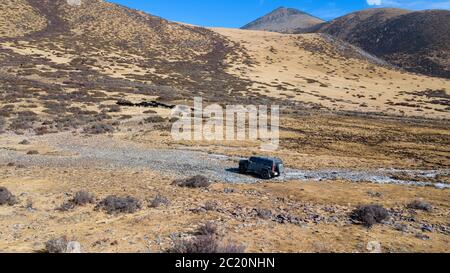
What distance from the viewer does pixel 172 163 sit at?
2988 centimetres

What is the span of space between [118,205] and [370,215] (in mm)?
11440

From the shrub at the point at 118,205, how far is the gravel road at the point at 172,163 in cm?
773

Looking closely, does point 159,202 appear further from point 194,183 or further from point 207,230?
point 207,230

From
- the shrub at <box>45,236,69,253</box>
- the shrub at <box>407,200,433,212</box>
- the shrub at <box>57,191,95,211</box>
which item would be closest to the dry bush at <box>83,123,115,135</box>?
the shrub at <box>57,191,95,211</box>

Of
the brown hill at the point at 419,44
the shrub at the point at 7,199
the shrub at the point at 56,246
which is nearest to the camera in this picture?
the shrub at the point at 56,246

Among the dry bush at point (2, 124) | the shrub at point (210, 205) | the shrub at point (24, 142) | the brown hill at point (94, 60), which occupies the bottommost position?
the shrub at point (210, 205)

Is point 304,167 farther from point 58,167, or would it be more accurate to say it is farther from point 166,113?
point 166,113

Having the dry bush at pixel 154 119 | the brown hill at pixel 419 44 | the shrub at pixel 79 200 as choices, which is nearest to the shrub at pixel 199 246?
the shrub at pixel 79 200

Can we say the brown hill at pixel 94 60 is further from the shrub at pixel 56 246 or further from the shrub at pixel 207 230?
the shrub at pixel 207 230

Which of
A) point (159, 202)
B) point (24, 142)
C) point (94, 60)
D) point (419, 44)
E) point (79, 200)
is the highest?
point (419, 44)

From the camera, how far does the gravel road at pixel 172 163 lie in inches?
1072

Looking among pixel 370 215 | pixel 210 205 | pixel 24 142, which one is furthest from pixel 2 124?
pixel 370 215

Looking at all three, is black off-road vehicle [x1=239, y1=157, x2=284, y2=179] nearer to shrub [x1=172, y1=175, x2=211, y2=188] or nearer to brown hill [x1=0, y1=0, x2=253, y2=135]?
shrub [x1=172, y1=175, x2=211, y2=188]
